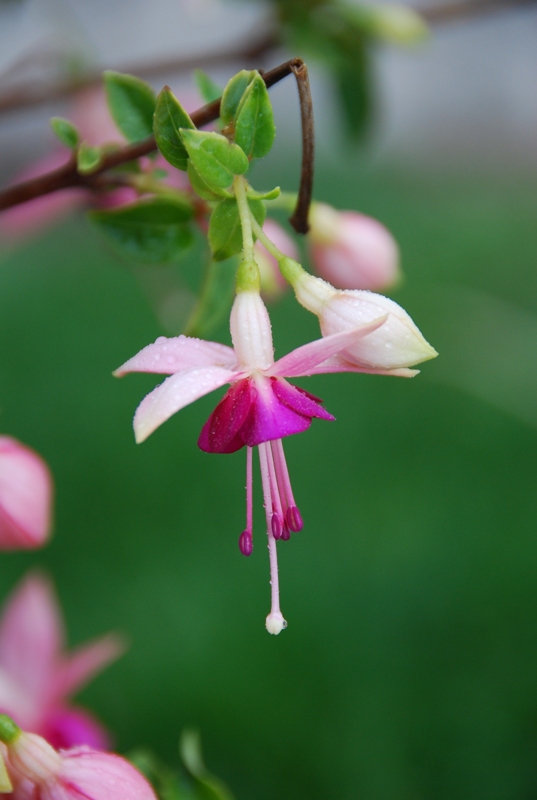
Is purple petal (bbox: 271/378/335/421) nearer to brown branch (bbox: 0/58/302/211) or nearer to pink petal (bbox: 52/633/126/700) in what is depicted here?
brown branch (bbox: 0/58/302/211)

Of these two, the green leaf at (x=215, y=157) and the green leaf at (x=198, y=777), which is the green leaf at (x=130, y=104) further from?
the green leaf at (x=198, y=777)

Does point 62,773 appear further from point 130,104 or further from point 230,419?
point 130,104

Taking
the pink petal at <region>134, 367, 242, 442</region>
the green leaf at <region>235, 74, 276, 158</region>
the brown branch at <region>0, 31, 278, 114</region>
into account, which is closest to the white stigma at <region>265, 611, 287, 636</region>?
the pink petal at <region>134, 367, 242, 442</region>

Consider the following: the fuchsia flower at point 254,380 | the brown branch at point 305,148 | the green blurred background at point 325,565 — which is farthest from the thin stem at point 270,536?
the green blurred background at point 325,565

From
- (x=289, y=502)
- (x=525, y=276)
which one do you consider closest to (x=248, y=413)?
(x=289, y=502)

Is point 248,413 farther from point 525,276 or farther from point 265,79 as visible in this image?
point 525,276

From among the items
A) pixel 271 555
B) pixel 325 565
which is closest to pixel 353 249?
pixel 271 555

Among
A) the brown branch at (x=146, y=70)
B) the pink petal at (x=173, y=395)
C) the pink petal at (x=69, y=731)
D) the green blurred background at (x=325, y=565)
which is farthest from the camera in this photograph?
the green blurred background at (x=325, y=565)
